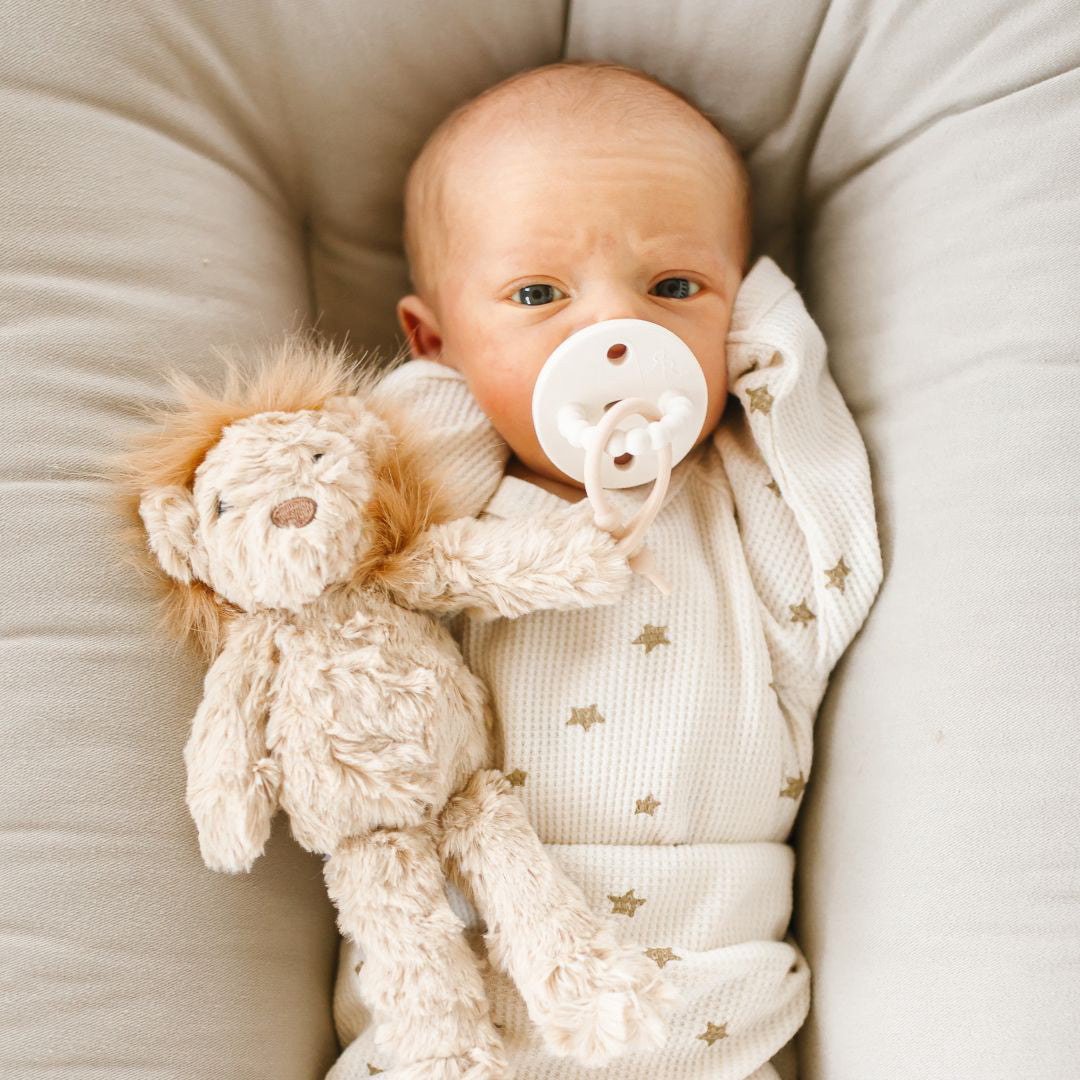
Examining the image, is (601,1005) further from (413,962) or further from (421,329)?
(421,329)

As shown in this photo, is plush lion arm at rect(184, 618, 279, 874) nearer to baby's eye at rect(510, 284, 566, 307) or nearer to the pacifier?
the pacifier

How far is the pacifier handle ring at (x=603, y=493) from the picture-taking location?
766 mm

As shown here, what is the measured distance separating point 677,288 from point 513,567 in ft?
1.17

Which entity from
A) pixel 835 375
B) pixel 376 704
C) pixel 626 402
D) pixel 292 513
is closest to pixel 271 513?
pixel 292 513

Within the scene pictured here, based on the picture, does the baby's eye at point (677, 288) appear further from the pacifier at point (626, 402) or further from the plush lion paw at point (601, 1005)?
the plush lion paw at point (601, 1005)

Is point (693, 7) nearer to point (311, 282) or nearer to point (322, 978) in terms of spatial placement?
point (311, 282)

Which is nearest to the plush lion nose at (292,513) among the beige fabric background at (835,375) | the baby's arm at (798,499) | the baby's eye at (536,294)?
the beige fabric background at (835,375)

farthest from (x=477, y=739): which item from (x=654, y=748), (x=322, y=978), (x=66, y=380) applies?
(x=66, y=380)

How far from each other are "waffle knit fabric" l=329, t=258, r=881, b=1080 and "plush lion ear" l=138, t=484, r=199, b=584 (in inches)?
A: 10.5

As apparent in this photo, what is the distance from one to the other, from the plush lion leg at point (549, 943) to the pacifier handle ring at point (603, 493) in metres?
0.23

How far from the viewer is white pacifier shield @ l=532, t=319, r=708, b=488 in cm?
83

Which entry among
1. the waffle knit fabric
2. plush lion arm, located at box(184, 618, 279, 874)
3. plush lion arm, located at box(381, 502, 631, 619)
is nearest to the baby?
the waffle knit fabric

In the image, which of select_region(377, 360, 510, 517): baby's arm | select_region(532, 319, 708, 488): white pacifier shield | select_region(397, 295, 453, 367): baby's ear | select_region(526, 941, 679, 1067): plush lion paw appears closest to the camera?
select_region(526, 941, 679, 1067): plush lion paw

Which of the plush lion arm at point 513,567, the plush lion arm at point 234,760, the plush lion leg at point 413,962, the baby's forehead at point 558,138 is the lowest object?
the plush lion leg at point 413,962
